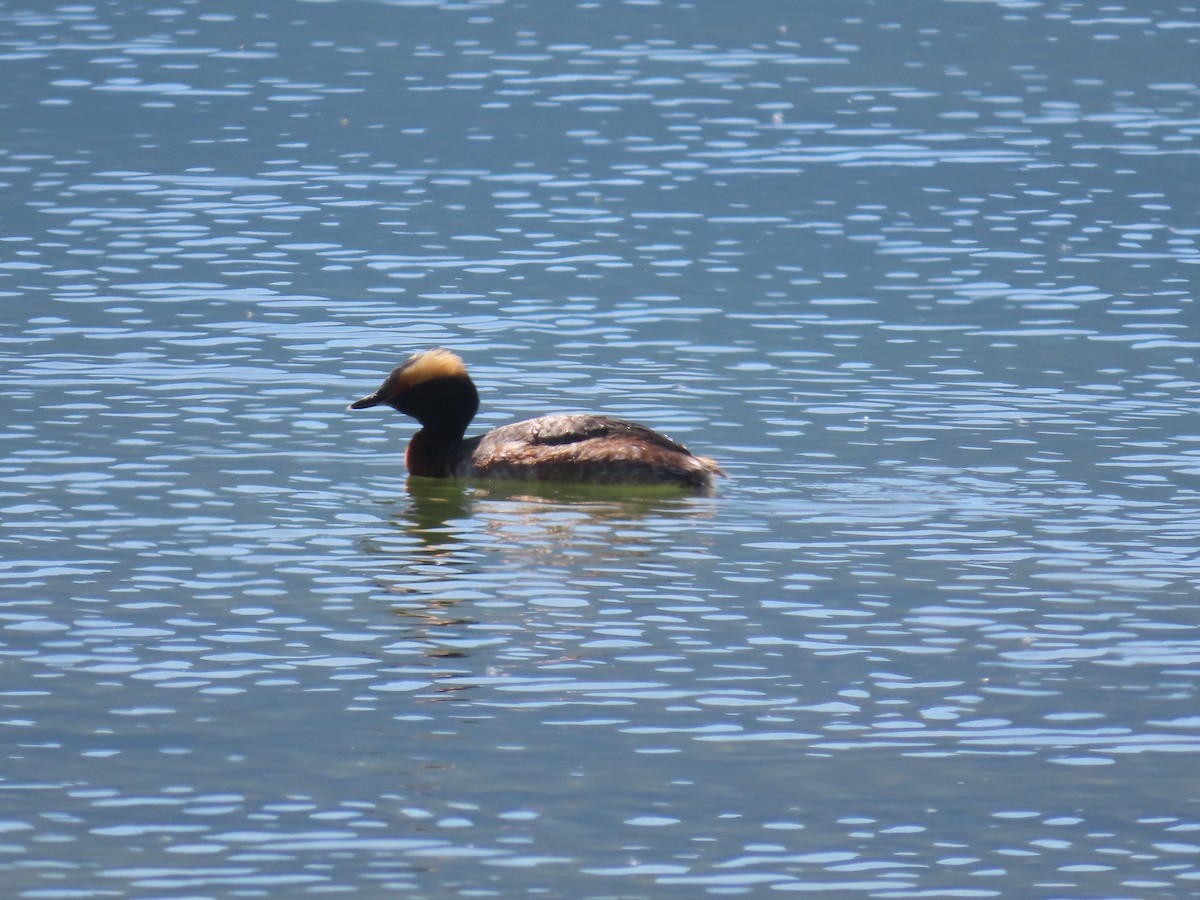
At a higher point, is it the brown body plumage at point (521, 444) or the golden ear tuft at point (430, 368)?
the golden ear tuft at point (430, 368)

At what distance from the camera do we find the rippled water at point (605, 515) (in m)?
10.5

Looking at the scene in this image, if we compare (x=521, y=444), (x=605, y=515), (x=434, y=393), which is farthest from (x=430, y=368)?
(x=605, y=515)

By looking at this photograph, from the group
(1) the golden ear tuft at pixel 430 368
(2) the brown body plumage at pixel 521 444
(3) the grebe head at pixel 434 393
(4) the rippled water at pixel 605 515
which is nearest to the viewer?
(4) the rippled water at pixel 605 515

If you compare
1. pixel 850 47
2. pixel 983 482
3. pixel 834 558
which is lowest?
pixel 834 558

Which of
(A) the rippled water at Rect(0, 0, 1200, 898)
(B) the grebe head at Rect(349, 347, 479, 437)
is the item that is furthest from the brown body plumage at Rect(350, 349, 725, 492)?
(A) the rippled water at Rect(0, 0, 1200, 898)

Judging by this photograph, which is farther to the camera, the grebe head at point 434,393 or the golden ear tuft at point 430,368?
the golden ear tuft at point 430,368

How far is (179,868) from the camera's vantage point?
984 centimetres

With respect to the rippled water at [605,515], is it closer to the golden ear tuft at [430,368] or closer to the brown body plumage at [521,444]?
the brown body plumage at [521,444]

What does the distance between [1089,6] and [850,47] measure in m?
10.4

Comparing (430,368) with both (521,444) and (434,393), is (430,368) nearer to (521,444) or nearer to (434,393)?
(434,393)

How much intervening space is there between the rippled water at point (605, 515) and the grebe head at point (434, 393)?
1.81 feet

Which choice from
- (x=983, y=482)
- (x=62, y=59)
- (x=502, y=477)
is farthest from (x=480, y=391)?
(x=62, y=59)

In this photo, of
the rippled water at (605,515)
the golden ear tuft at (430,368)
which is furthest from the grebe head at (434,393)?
the rippled water at (605,515)

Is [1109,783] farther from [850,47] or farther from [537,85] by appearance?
[850,47]
